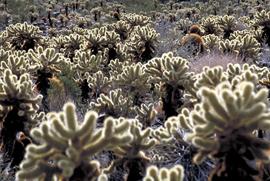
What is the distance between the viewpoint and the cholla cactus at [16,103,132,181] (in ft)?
12.1

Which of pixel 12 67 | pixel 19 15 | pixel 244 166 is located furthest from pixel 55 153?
pixel 19 15

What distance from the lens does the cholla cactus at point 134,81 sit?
953 cm

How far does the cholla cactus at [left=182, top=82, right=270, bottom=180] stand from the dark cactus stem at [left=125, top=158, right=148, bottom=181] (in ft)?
3.29

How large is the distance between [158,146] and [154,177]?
2.42m

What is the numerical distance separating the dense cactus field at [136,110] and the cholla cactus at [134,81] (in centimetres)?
2

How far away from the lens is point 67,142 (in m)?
3.77

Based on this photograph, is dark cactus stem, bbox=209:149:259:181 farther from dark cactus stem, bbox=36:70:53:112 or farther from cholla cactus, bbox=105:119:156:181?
dark cactus stem, bbox=36:70:53:112

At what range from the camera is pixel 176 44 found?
56.6ft

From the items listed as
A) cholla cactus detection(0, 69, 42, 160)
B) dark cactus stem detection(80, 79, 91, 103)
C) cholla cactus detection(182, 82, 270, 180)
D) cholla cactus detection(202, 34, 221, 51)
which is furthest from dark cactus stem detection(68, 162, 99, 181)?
cholla cactus detection(202, 34, 221, 51)

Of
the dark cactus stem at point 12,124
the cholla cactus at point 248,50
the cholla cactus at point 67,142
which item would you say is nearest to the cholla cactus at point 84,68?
the cholla cactus at point 248,50

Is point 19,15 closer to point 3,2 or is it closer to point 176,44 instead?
point 3,2

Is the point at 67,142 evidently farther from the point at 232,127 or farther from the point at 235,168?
the point at 235,168

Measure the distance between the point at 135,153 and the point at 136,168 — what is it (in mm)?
199

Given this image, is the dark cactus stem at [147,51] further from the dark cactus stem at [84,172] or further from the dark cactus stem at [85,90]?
the dark cactus stem at [84,172]
